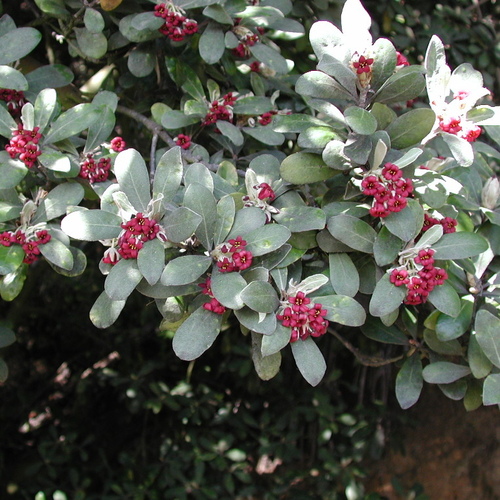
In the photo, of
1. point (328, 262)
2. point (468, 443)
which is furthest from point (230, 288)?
point (468, 443)

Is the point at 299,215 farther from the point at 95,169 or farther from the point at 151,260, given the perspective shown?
the point at 95,169

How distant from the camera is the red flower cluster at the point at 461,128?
4.27 feet

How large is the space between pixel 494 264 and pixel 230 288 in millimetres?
772

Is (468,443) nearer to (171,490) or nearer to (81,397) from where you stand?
(171,490)

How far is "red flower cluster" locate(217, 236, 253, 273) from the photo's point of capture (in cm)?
115

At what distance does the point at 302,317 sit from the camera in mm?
1154

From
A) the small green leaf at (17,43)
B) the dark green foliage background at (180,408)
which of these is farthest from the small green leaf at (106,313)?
the dark green foliage background at (180,408)

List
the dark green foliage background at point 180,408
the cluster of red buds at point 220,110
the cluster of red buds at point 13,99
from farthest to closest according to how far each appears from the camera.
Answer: the dark green foliage background at point 180,408 → the cluster of red buds at point 220,110 → the cluster of red buds at point 13,99

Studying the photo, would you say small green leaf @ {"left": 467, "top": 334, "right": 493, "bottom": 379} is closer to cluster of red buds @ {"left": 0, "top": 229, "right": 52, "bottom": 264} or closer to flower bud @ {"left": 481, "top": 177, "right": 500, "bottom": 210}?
flower bud @ {"left": 481, "top": 177, "right": 500, "bottom": 210}

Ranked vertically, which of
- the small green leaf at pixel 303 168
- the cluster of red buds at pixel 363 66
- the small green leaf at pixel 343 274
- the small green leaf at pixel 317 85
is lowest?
the small green leaf at pixel 343 274

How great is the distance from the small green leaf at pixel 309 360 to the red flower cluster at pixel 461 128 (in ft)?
1.80

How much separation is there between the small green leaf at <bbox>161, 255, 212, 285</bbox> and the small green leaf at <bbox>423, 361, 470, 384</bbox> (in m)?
0.60

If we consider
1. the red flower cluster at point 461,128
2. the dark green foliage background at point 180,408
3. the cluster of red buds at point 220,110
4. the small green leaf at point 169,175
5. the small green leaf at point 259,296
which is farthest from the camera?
the dark green foliage background at point 180,408

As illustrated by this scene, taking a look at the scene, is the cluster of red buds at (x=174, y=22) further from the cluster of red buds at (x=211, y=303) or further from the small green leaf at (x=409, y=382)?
the small green leaf at (x=409, y=382)
